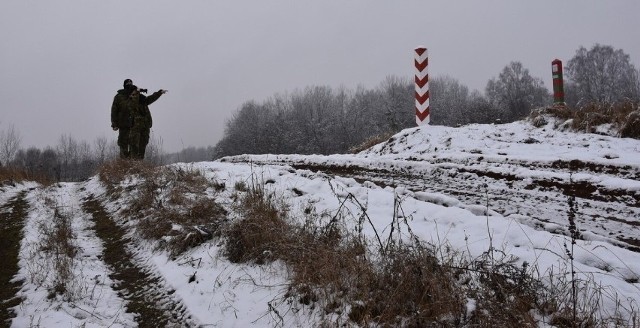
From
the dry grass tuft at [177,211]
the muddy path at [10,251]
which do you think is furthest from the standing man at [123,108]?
the dry grass tuft at [177,211]

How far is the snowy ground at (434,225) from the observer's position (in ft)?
8.31

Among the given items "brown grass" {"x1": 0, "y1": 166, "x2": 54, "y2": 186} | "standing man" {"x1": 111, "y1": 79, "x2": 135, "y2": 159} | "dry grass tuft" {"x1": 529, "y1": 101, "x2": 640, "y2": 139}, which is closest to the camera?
"dry grass tuft" {"x1": 529, "y1": 101, "x2": 640, "y2": 139}

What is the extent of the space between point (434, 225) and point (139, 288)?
2.53m

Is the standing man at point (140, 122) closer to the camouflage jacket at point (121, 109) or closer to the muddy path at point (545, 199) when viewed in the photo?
the camouflage jacket at point (121, 109)

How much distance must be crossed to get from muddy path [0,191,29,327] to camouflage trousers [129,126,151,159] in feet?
10.9

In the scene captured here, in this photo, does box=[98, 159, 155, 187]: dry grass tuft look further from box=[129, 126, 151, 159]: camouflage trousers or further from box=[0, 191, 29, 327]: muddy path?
box=[0, 191, 29, 327]: muddy path

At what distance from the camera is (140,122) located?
391 inches

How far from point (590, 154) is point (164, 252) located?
5.29m

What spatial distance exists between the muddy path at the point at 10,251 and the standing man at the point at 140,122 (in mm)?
3385

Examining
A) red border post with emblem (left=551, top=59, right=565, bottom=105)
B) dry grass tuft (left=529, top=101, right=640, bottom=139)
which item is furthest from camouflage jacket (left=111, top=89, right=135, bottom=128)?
red border post with emblem (left=551, top=59, right=565, bottom=105)

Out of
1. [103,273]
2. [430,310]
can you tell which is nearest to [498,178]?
[430,310]

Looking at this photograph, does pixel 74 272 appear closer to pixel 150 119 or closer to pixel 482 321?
pixel 482 321

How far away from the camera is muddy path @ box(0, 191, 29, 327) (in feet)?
9.19

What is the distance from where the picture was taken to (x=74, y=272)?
132 inches
